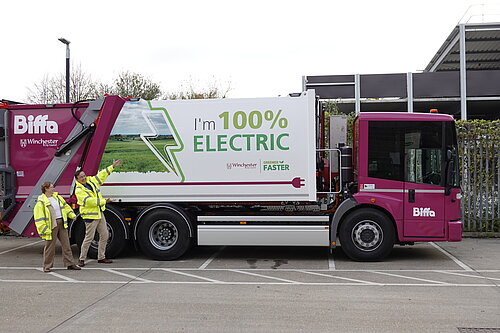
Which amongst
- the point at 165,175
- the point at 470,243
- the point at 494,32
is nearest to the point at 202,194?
the point at 165,175

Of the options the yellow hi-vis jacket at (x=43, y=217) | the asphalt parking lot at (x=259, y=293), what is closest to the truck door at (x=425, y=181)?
the asphalt parking lot at (x=259, y=293)

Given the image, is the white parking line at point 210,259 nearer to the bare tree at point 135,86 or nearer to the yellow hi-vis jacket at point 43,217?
the yellow hi-vis jacket at point 43,217

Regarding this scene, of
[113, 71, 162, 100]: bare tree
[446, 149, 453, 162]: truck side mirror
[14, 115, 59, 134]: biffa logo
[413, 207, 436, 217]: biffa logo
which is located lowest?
[413, 207, 436, 217]: biffa logo

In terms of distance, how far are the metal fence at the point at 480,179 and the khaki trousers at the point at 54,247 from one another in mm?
8774

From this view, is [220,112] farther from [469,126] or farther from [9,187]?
[469,126]

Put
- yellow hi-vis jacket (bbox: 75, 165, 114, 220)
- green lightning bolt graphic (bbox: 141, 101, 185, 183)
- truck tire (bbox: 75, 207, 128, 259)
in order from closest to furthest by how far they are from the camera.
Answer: yellow hi-vis jacket (bbox: 75, 165, 114, 220), green lightning bolt graphic (bbox: 141, 101, 185, 183), truck tire (bbox: 75, 207, 128, 259)

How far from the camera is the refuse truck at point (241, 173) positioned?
867 cm

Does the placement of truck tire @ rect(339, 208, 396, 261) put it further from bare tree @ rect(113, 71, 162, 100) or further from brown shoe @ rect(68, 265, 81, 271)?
bare tree @ rect(113, 71, 162, 100)

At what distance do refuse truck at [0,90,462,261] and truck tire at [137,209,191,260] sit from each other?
21 mm

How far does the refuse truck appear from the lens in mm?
8672

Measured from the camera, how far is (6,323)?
5598mm

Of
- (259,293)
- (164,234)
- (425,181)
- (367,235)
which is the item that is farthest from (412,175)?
(164,234)

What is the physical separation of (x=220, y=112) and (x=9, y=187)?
4.38 meters

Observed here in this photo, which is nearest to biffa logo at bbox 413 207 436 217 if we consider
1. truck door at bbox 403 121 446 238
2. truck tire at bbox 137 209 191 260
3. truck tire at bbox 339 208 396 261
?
truck door at bbox 403 121 446 238
